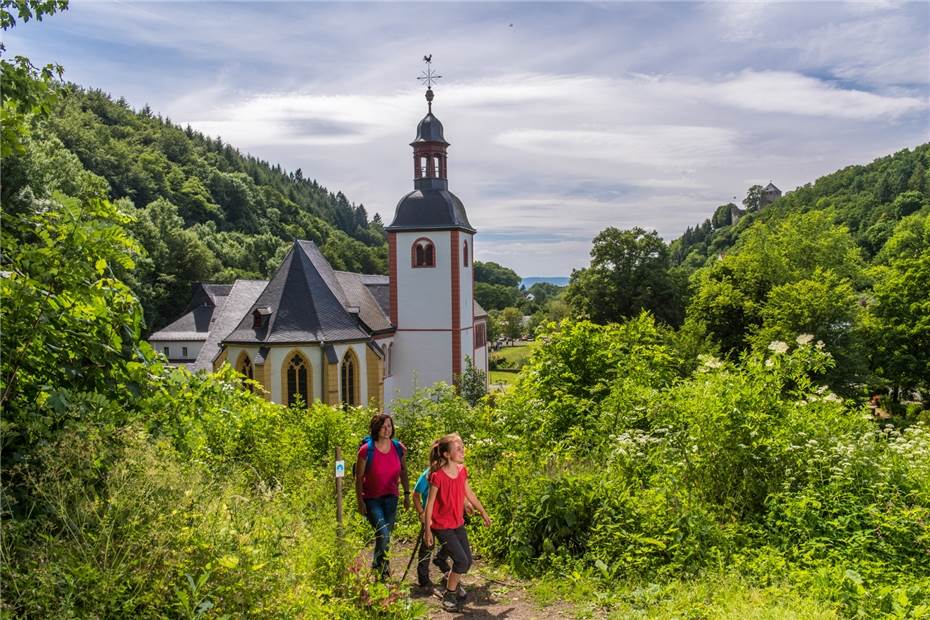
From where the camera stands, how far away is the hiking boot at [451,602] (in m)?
5.50

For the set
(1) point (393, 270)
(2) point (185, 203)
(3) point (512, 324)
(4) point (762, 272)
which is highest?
(2) point (185, 203)

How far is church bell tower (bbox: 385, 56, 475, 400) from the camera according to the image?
102 feet

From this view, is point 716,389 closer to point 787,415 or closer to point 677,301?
point 787,415

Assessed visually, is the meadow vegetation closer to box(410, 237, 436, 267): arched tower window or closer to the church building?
the church building

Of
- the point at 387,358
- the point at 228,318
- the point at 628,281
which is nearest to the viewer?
the point at 228,318

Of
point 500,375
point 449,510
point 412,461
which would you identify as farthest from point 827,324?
point 500,375

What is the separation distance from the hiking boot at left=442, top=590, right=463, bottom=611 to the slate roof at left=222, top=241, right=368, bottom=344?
2087cm

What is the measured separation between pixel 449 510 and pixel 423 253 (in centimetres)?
2620

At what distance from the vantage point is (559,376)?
977 cm

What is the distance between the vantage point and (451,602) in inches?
218

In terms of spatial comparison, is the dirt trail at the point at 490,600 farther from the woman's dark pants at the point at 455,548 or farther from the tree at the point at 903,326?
the tree at the point at 903,326

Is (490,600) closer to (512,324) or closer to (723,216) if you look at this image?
(512,324)

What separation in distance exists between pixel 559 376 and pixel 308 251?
20.3 metres

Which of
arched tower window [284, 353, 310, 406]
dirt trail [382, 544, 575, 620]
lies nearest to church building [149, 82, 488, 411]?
arched tower window [284, 353, 310, 406]
